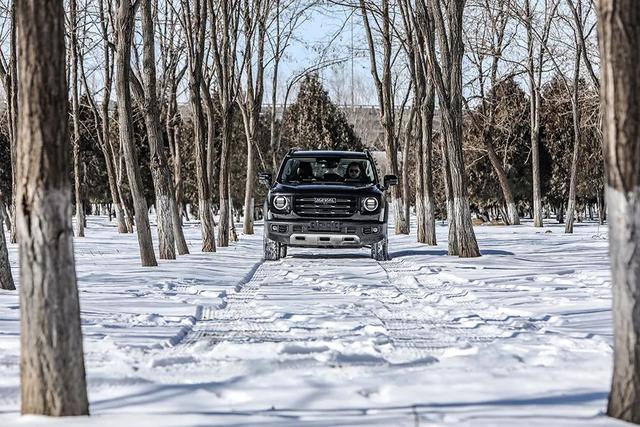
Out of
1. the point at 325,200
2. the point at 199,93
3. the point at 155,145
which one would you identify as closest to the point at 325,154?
the point at 325,200

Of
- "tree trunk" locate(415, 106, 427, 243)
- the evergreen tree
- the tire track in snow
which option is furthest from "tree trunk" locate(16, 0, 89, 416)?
the evergreen tree

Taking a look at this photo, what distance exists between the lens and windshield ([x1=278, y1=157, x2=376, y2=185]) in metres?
16.3

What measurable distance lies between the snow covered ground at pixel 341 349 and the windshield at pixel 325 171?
3.82 metres

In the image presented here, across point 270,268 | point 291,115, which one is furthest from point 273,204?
point 291,115

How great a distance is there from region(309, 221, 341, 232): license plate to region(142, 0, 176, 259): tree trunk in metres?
3.20

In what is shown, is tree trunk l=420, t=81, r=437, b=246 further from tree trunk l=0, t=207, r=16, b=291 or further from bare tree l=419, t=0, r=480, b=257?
tree trunk l=0, t=207, r=16, b=291

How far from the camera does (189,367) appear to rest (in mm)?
5906

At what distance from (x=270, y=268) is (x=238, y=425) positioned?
10.1m

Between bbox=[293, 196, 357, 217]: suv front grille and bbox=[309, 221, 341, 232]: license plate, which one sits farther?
bbox=[293, 196, 357, 217]: suv front grille

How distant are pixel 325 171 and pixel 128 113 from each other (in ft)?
12.6

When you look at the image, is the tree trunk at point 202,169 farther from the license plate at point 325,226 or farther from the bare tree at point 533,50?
the bare tree at point 533,50

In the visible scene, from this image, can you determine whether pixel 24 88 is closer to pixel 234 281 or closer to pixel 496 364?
pixel 496 364

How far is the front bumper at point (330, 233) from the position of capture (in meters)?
15.1

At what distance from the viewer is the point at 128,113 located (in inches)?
579
